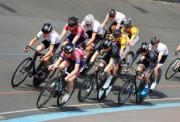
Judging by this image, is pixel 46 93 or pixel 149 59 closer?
pixel 46 93

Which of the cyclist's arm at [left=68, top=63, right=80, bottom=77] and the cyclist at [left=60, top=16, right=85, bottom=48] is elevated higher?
the cyclist at [left=60, top=16, right=85, bottom=48]

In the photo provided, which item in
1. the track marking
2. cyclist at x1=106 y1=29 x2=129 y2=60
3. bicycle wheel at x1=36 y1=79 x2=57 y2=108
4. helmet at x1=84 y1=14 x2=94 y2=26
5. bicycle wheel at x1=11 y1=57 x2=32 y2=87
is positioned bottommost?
the track marking

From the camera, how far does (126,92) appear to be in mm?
15992

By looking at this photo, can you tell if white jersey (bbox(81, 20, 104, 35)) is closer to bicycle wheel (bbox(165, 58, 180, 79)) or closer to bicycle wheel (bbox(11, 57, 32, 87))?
bicycle wheel (bbox(11, 57, 32, 87))

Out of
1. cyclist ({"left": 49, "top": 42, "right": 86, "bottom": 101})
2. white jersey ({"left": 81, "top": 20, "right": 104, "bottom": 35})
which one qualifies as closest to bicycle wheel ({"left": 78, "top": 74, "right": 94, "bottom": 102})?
cyclist ({"left": 49, "top": 42, "right": 86, "bottom": 101})

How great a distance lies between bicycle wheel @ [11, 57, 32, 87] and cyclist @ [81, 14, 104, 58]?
267 cm

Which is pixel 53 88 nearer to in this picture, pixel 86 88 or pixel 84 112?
pixel 84 112

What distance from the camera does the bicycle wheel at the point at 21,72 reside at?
15273mm

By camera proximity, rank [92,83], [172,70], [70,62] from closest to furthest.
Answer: [70,62] → [92,83] → [172,70]

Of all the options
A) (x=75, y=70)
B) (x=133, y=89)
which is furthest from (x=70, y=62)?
(x=133, y=89)

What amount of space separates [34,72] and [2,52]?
4.43 m

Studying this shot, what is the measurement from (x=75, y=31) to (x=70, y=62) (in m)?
1.92

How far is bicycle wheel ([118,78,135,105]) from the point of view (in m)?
15.8

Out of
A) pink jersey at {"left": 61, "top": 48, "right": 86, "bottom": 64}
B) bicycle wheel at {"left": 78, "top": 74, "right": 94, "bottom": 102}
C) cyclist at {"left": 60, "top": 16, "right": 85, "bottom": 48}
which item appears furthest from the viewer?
cyclist at {"left": 60, "top": 16, "right": 85, "bottom": 48}
